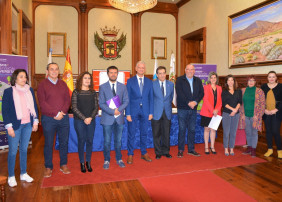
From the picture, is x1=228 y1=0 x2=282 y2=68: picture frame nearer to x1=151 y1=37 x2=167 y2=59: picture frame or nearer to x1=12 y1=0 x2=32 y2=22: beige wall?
x1=151 y1=37 x2=167 y2=59: picture frame

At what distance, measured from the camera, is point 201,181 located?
302 cm

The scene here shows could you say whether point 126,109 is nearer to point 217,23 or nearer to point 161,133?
point 161,133

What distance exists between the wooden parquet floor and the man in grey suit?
2.34 feet

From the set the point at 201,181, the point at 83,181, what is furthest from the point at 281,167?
the point at 83,181

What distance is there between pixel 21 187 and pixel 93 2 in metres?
6.67

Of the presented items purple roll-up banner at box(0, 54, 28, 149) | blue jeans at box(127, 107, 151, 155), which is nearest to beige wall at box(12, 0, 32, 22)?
purple roll-up banner at box(0, 54, 28, 149)

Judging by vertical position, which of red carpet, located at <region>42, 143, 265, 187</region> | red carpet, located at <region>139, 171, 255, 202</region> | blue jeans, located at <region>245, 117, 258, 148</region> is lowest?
red carpet, located at <region>139, 171, 255, 202</region>

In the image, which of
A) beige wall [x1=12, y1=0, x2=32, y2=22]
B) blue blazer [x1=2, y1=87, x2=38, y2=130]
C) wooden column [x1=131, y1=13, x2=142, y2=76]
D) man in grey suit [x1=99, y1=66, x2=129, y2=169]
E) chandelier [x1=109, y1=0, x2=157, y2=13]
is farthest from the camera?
wooden column [x1=131, y1=13, x2=142, y2=76]

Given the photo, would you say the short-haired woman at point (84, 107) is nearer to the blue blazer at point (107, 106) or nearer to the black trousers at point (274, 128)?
the blue blazer at point (107, 106)

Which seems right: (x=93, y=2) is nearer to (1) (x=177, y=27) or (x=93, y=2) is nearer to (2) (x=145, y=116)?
(1) (x=177, y=27)

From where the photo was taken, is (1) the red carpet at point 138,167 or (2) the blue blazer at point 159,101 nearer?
(1) the red carpet at point 138,167

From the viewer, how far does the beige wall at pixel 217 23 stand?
584 cm

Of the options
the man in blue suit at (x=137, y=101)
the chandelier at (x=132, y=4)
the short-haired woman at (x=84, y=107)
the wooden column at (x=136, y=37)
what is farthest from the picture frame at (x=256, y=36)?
the short-haired woman at (x=84, y=107)

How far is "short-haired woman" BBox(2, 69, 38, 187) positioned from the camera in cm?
275
